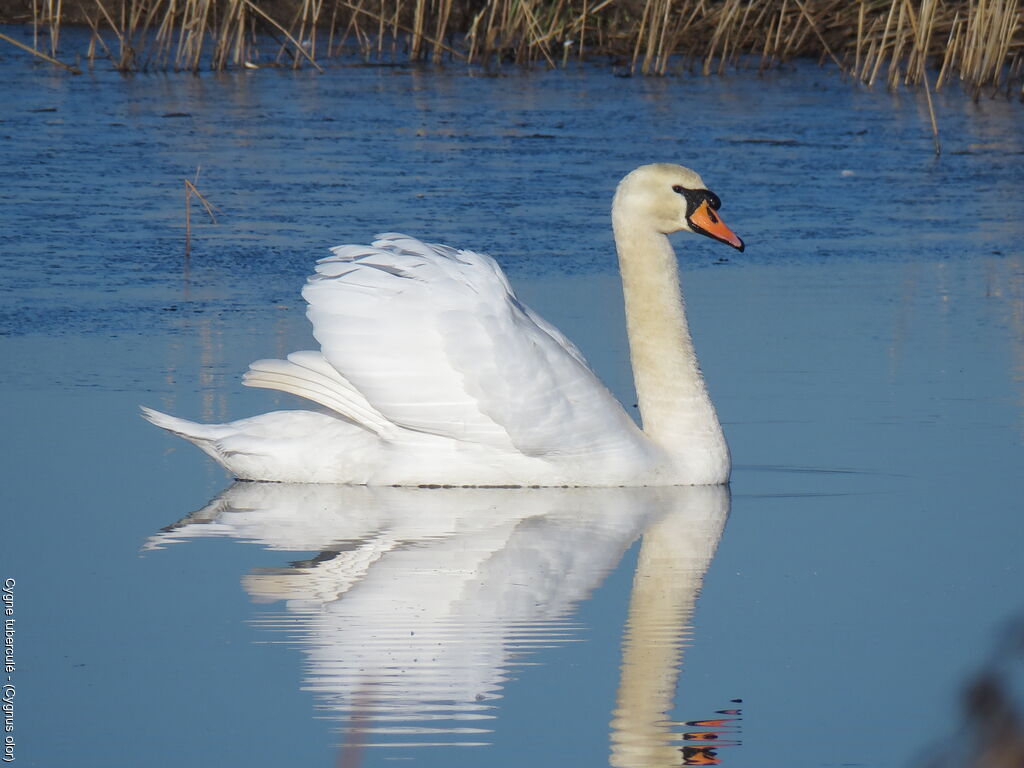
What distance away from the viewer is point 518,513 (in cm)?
520

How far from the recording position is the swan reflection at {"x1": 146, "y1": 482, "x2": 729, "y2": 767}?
11.1ft

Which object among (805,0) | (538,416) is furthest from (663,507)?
(805,0)

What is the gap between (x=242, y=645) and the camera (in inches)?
148

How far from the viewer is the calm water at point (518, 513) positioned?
3355 mm

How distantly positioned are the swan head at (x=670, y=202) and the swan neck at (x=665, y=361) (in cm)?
5

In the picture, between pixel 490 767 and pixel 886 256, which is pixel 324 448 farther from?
pixel 886 256

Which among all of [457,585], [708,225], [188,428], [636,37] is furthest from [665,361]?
[636,37]

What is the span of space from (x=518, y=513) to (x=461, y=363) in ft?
1.59

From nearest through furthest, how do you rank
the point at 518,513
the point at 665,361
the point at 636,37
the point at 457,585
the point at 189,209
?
the point at 457,585, the point at 518,513, the point at 665,361, the point at 189,209, the point at 636,37

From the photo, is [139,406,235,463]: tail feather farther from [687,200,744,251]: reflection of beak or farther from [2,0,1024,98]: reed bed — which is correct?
[2,0,1024,98]: reed bed

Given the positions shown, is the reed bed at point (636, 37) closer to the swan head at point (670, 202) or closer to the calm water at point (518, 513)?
the calm water at point (518, 513)

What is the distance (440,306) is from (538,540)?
2.94ft

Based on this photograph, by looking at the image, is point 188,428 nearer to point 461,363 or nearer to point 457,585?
point 461,363

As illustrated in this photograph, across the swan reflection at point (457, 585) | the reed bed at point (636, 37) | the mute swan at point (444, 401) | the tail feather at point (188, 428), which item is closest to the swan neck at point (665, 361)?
the mute swan at point (444, 401)
